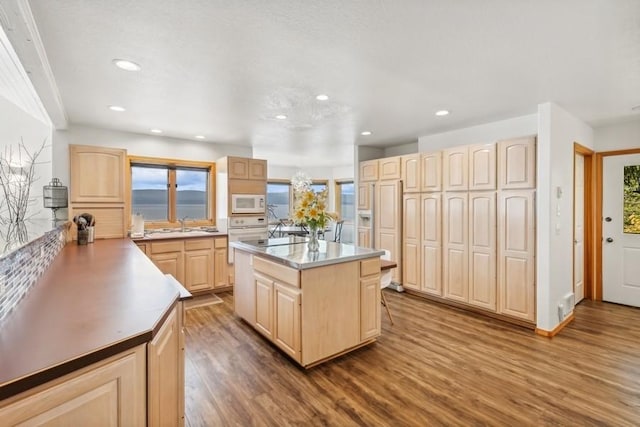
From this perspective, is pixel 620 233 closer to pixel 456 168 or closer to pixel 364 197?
pixel 456 168

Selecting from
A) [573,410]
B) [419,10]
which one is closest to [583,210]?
[573,410]

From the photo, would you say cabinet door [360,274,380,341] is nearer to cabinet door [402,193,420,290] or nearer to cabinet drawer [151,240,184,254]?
cabinet door [402,193,420,290]

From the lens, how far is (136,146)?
4.50 metres

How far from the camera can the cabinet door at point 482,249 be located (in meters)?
3.62

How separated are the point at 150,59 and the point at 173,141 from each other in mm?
2856

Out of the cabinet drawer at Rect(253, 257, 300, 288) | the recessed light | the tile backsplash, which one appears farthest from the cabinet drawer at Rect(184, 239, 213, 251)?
the recessed light

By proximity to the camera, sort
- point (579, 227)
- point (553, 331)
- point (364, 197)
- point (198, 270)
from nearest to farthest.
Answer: point (553, 331) → point (579, 227) → point (198, 270) → point (364, 197)

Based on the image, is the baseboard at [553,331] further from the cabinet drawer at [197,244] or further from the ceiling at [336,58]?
the cabinet drawer at [197,244]

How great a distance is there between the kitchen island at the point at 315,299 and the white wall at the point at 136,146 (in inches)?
104

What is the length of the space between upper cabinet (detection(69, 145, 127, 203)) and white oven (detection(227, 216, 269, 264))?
1.50 metres

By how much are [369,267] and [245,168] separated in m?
2.92

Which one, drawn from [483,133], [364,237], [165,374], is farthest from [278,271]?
[483,133]

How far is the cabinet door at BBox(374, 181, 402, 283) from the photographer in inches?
184

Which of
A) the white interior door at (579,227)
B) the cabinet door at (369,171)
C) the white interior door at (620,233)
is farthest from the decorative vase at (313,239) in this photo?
the white interior door at (620,233)
